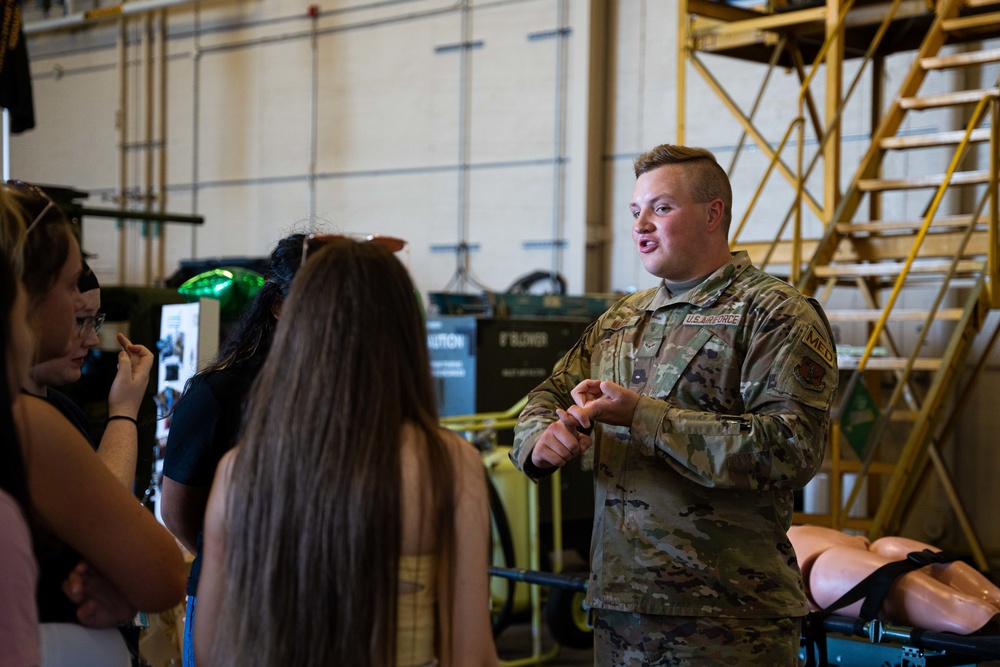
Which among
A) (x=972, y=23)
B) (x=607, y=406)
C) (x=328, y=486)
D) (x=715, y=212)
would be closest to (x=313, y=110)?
(x=972, y=23)

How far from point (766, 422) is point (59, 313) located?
145 cm

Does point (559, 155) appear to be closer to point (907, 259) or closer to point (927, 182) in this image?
point (927, 182)

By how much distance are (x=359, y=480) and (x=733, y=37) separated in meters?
6.33

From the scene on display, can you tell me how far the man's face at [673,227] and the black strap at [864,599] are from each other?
131 cm

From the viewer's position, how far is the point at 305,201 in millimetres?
11750

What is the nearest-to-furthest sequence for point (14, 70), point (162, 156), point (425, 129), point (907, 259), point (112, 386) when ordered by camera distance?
1. point (112, 386)
2. point (907, 259)
3. point (14, 70)
4. point (425, 129)
5. point (162, 156)

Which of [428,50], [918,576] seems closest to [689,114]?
[428,50]

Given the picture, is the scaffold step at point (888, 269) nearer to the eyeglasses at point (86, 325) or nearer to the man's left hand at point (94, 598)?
the eyeglasses at point (86, 325)

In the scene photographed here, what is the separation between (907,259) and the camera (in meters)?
5.96

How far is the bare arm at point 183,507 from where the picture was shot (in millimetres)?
2398

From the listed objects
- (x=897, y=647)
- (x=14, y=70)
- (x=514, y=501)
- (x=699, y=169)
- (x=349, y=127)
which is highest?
(x=349, y=127)

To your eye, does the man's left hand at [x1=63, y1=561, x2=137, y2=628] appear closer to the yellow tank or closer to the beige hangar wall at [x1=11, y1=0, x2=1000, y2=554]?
the yellow tank

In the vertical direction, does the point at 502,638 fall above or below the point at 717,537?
below

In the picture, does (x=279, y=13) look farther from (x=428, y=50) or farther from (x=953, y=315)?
(x=953, y=315)
